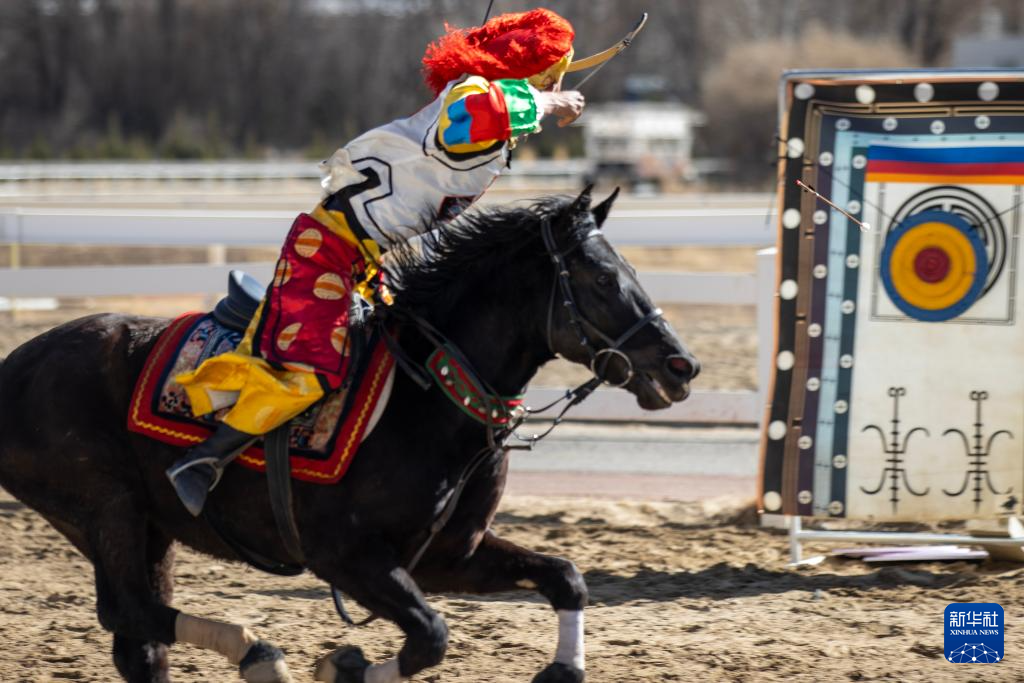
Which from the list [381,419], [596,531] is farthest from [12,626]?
[596,531]

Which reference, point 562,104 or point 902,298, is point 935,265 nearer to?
point 902,298

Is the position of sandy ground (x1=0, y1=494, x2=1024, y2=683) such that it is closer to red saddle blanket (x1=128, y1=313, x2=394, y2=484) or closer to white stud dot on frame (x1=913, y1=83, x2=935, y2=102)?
red saddle blanket (x1=128, y1=313, x2=394, y2=484)

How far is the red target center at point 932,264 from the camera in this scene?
20.1 ft

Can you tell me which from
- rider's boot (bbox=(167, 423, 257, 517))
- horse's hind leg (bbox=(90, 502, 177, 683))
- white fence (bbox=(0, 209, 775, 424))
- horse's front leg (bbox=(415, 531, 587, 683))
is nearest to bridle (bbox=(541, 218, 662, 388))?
horse's front leg (bbox=(415, 531, 587, 683))

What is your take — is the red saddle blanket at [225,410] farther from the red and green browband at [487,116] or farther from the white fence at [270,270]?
the white fence at [270,270]

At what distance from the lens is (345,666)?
14.1 feet

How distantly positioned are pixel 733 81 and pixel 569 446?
2919cm

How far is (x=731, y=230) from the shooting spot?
10992mm

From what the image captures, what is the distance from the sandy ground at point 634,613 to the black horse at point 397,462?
587mm

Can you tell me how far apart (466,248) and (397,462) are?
0.73 m

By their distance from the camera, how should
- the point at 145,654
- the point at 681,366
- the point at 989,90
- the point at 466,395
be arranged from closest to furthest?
the point at 681,366 → the point at 466,395 → the point at 145,654 → the point at 989,90

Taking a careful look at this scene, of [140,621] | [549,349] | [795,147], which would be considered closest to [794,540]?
[795,147]

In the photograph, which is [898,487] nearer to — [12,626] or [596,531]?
[596,531]

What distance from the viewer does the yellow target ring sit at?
20.0 ft
